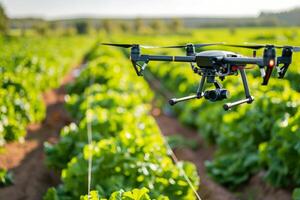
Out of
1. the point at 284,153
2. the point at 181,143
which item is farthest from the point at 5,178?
the point at 181,143

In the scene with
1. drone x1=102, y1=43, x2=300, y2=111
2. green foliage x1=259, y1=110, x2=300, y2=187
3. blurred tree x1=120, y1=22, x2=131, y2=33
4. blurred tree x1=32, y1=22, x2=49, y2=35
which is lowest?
blurred tree x1=120, y1=22, x2=131, y2=33

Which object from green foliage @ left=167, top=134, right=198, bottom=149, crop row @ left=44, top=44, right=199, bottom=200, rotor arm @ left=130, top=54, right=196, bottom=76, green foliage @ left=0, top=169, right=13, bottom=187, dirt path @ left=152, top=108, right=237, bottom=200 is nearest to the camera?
rotor arm @ left=130, top=54, right=196, bottom=76

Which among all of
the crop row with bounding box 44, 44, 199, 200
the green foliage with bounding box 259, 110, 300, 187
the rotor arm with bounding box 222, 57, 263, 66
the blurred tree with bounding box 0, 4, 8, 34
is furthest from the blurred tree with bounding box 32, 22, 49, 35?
the rotor arm with bounding box 222, 57, 263, 66

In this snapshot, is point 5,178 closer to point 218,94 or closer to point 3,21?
point 218,94

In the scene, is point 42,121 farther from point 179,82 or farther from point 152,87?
point 152,87

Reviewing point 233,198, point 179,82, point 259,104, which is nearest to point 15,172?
point 233,198

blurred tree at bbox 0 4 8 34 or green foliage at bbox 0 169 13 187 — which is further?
blurred tree at bbox 0 4 8 34

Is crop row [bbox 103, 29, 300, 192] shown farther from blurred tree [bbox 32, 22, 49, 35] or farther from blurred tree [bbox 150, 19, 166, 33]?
blurred tree [bbox 150, 19, 166, 33]

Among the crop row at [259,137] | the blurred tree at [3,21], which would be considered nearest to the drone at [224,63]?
the crop row at [259,137]
